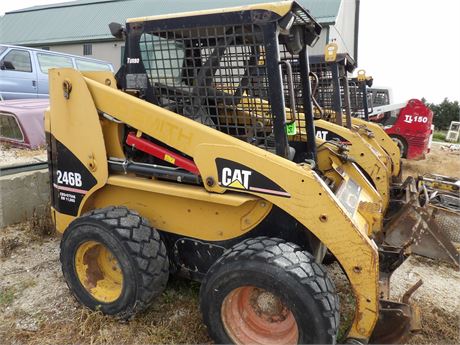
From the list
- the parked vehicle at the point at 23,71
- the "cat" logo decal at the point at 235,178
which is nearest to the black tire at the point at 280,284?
the "cat" logo decal at the point at 235,178

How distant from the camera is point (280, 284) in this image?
7.09 feet

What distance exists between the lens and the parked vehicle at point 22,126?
5.74 m

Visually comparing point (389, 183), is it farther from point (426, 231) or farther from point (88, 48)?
point (88, 48)

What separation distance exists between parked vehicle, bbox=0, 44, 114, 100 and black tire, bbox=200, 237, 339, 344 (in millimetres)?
7521

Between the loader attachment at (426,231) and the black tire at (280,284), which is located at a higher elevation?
the black tire at (280,284)

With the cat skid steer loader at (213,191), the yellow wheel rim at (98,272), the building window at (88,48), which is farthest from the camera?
the building window at (88,48)

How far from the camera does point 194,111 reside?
9.34 feet

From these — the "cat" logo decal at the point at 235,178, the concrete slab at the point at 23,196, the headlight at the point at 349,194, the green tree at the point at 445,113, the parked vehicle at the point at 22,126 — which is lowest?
the green tree at the point at 445,113

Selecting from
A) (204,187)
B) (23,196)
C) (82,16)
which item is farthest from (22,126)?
(82,16)

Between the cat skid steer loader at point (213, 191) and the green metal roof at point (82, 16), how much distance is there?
16485mm

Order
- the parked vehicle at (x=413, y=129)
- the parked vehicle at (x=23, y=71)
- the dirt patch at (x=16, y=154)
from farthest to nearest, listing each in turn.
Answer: the parked vehicle at (x=413, y=129) → the parked vehicle at (x=23, y=71) → the dirt patch at (x=16, y=154)

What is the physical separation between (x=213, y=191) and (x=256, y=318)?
0.82 metres

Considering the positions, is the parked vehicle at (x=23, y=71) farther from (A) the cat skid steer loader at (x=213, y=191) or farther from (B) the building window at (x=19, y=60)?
(A) the cat skid steer loader at (x=213, y=191)

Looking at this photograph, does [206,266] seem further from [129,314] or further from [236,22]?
[236,22]
